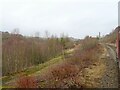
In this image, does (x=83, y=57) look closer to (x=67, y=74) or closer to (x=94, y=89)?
(x=67, y=74)

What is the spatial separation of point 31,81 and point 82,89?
4013 mm

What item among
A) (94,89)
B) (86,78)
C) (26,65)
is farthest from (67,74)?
(26,65)

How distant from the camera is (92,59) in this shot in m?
28.1

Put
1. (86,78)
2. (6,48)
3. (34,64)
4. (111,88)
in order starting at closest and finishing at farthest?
1. (111,88)
2. (86,78)
3. (6,48)
4. (34,64)

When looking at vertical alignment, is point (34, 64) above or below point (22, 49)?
below

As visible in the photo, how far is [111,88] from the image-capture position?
43.9 feet

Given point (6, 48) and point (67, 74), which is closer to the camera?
point (67, 74)

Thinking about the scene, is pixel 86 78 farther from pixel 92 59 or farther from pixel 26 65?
pixel 26 65

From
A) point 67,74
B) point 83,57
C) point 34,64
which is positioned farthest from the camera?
point 34,64

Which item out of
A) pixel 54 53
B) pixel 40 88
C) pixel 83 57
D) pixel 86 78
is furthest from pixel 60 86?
pixel 54 53

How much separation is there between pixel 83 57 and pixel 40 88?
12.5 metres

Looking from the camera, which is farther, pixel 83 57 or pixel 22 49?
pixel 22 49

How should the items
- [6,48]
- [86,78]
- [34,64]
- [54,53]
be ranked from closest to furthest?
[86,78] → [6,48] → [34,64] → [54,53]

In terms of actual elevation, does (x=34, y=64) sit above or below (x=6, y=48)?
below
